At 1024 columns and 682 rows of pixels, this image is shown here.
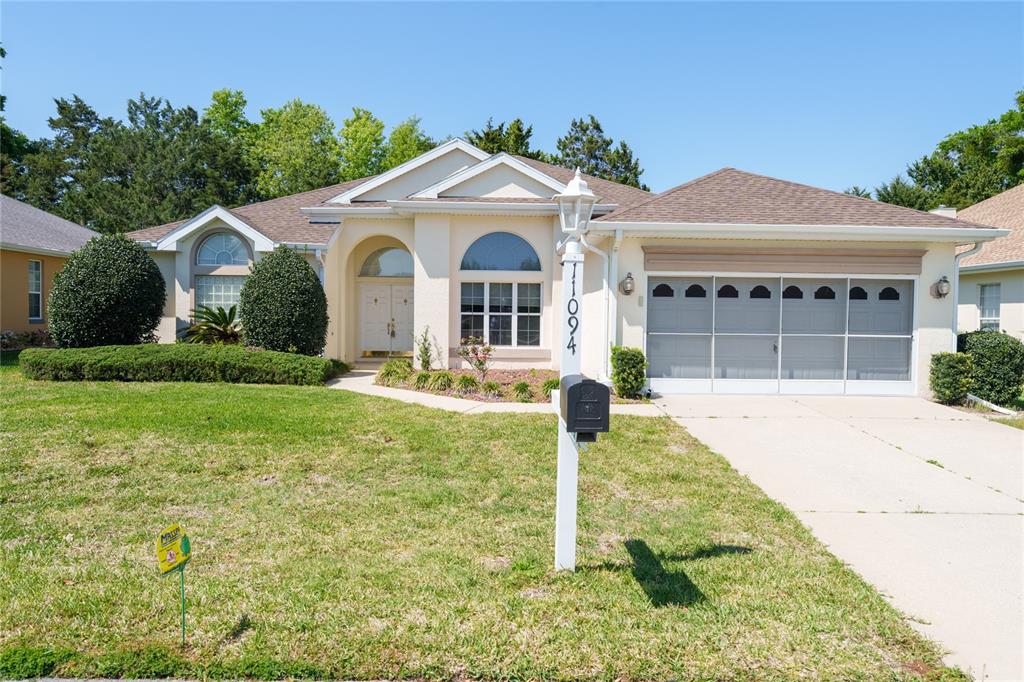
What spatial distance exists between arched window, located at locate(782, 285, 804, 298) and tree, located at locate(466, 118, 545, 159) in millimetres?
23465

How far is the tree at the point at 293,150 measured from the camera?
42094 mm

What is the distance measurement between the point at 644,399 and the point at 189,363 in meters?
9.34

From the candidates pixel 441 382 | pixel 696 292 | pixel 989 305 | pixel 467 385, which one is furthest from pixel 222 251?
pixel 989 305

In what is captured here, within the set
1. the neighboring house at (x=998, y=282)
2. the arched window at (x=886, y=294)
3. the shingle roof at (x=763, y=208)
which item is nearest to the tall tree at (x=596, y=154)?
the neighboring house at (x=998, y=282)

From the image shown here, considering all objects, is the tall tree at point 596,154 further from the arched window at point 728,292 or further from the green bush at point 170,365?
the green bush at point 170,365

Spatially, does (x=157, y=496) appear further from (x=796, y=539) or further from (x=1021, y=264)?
(x=1021, y=264)

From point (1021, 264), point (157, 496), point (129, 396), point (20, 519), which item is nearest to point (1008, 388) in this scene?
point (1021, 264)

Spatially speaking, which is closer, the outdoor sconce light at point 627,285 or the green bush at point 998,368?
the green bush at point 998,368

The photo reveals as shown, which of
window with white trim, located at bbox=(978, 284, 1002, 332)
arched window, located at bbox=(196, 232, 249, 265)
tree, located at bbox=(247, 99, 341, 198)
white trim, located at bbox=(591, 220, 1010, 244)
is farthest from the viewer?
tree, located at bbox=(247, 99, 341, 198)

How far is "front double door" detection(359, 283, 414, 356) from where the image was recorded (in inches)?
723

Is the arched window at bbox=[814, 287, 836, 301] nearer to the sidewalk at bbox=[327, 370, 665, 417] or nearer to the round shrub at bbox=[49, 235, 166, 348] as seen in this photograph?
the sidewalk at bbox=[327, 370, 665, 417]

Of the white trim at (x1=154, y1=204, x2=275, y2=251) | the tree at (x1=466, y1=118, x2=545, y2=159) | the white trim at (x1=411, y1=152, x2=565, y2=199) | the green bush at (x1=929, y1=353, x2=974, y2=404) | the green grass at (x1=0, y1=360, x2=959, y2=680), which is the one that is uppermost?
the tree at (x1=466, y1=118, x2=545, y2=159)

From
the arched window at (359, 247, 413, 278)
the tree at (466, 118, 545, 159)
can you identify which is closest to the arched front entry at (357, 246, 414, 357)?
the arched window at (359, 247, 413, 278)

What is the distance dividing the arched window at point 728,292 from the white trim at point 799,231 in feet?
3.40
